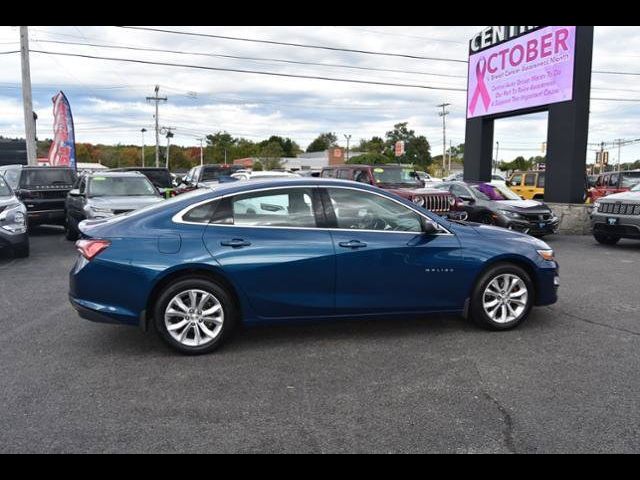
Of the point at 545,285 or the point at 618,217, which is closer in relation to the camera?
the point at 545,285

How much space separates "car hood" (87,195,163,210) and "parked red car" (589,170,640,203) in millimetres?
15661

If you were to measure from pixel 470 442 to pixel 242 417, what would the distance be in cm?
148

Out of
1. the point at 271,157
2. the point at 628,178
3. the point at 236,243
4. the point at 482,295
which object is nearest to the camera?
the point at 236,243

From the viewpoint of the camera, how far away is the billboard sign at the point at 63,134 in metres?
25.4

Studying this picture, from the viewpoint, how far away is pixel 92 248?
473cm

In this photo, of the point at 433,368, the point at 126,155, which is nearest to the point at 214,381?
the point at 433,368

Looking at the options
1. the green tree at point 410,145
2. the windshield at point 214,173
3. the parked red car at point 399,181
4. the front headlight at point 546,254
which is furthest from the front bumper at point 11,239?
the green tree at point 410,145

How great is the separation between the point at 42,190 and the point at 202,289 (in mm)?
10780

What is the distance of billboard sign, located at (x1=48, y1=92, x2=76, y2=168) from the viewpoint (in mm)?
25438

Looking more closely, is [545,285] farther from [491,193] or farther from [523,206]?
[491,193]

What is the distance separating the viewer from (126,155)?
118625 millimetres

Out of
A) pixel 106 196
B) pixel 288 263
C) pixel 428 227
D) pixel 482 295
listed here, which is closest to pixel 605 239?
pixel 482 295

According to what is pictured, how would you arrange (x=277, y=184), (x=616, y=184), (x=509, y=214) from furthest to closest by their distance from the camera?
1. (x=616, y=184)
2. (x=509, y=214)
3. (x=277, y=184)
